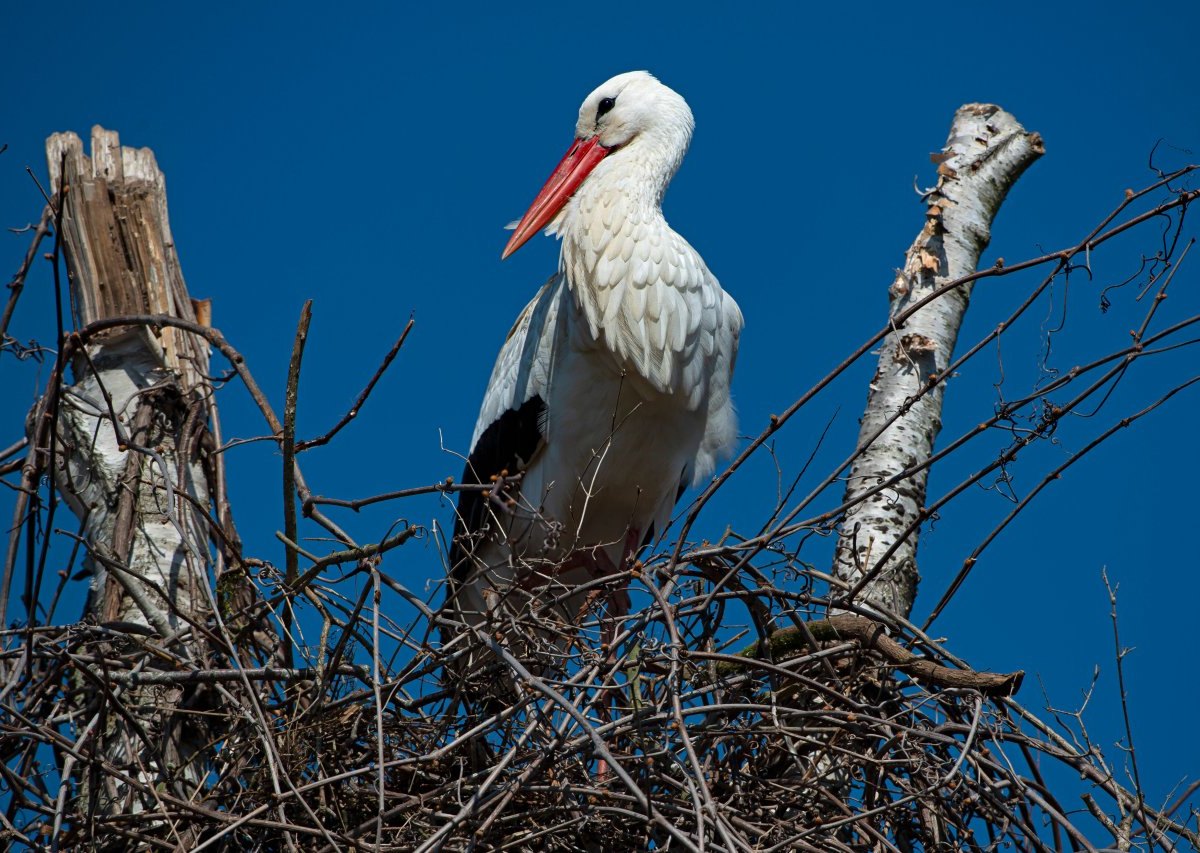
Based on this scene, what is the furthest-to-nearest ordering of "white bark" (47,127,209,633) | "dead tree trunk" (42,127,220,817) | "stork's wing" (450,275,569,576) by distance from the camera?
"stork's wing" (450,275,569,576), "white bark" (47,127,209,633), "dead tree trunk" (42,127,220,817)

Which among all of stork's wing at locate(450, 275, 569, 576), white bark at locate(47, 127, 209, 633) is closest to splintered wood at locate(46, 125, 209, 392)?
white bark at locate(47, 127, 209, 633)

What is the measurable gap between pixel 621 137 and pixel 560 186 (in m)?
0.24

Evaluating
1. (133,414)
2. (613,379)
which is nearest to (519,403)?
(613,379)

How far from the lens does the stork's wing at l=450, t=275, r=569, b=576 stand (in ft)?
12.3

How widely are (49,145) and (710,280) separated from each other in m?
2.00

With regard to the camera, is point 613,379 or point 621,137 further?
point 621,137

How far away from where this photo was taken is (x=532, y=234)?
13.3ft

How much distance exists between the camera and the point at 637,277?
363cm

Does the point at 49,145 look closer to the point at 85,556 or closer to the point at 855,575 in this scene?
the point at 85,556

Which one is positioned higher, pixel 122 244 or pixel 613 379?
pixel 122 244

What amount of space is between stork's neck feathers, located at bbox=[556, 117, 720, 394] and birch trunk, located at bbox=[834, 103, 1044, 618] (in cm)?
56

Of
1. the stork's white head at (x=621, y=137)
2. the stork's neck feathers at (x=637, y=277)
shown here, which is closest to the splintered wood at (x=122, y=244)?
the stork's white head at (x=621, y=137)

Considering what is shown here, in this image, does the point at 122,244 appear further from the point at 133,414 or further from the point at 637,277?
the point at 637,277

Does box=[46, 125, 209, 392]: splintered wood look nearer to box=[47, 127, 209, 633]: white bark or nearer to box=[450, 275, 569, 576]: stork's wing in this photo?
box=[47, 127, 209, 633]: white bark
